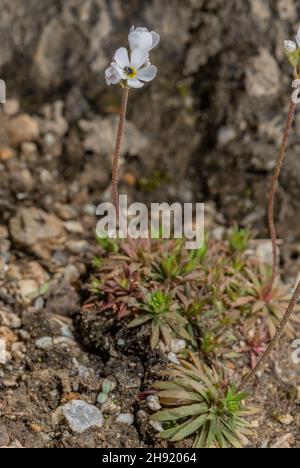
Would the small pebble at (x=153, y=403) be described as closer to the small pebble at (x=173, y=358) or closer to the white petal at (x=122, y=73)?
the small pebble at (x=173, y=358)

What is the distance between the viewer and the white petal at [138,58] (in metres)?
3.41

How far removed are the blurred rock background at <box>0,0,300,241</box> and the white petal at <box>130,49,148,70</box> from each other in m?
2.02

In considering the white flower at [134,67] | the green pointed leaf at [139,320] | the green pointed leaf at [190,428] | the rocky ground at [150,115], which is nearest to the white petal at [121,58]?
the white flower at [134,67]

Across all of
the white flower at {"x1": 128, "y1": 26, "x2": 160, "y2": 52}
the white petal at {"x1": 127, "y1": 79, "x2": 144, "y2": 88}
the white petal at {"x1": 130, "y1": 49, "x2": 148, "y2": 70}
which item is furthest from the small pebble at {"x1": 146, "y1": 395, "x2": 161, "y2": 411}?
the white flower at {"x1": 128, "y1": 26, "x2": 160, "y2": 52}

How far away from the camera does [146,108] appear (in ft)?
18.0

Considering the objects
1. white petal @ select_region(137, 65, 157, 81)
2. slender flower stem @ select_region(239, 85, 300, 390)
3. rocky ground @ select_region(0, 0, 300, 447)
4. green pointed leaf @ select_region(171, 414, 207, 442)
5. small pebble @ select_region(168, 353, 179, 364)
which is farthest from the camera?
rocky ground @ select_region(0, 0, 300, 447)

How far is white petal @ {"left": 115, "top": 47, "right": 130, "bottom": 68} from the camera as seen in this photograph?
11.2ft

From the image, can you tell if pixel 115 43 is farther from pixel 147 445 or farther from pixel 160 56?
pixel 147 445

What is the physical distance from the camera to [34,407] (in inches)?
146

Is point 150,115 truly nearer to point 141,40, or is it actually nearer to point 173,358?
point 141,40

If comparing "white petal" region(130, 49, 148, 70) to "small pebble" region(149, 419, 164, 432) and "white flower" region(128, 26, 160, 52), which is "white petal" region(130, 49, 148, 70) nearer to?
"white flower" region(128, 26, 160, 52)

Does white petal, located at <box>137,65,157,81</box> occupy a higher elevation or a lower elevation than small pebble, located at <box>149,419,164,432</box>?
higher

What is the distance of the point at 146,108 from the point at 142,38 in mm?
2110
